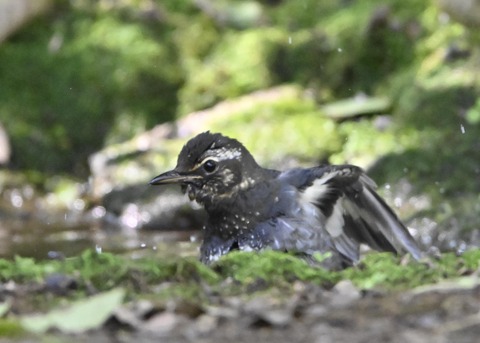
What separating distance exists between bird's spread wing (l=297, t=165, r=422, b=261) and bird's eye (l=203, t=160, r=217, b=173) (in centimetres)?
58

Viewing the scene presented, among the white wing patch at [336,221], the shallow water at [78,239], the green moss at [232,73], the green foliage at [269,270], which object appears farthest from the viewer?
the green moss at [232,73]

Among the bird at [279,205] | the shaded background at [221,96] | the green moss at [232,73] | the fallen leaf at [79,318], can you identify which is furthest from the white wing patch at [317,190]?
the green moss at [232,73]

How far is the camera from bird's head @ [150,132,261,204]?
604 cm

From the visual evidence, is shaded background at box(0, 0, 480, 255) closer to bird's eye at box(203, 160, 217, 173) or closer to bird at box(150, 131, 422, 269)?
bird at box(150, 131, 422, 269)

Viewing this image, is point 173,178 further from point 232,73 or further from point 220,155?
point 232,73

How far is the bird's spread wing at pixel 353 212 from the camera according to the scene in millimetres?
6105

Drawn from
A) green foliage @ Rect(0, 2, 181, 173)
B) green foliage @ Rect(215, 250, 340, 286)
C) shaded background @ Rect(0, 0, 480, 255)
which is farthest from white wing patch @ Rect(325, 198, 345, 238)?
green foliage @ Rect(0, 2, 181, 173)

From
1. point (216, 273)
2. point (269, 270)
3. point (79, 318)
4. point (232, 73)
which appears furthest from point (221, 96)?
point (79, 318)

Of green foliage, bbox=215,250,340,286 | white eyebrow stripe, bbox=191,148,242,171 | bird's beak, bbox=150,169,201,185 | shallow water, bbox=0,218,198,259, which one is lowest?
green foliage, bbox=215,250,340,286

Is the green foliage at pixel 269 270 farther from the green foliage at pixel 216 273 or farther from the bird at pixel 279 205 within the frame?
the bird at pixel 279 205

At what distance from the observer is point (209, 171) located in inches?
239

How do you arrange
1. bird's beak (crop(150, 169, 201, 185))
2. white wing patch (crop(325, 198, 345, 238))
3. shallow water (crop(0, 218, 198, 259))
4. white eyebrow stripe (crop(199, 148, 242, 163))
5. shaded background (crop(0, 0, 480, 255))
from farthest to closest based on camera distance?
shaded background (crop(0, 0, 480, 255)), shallow water (crop(0, 218, 198, 259)), white wing patch (crop(325, 198, 345, 238)), white eyebrow stripe (crop(199, 148, 242, 163)), bird's beak (crop(150, 169, 201, 185))

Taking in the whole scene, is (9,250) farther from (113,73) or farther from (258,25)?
(258,25)

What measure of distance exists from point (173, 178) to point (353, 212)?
1258 mm
